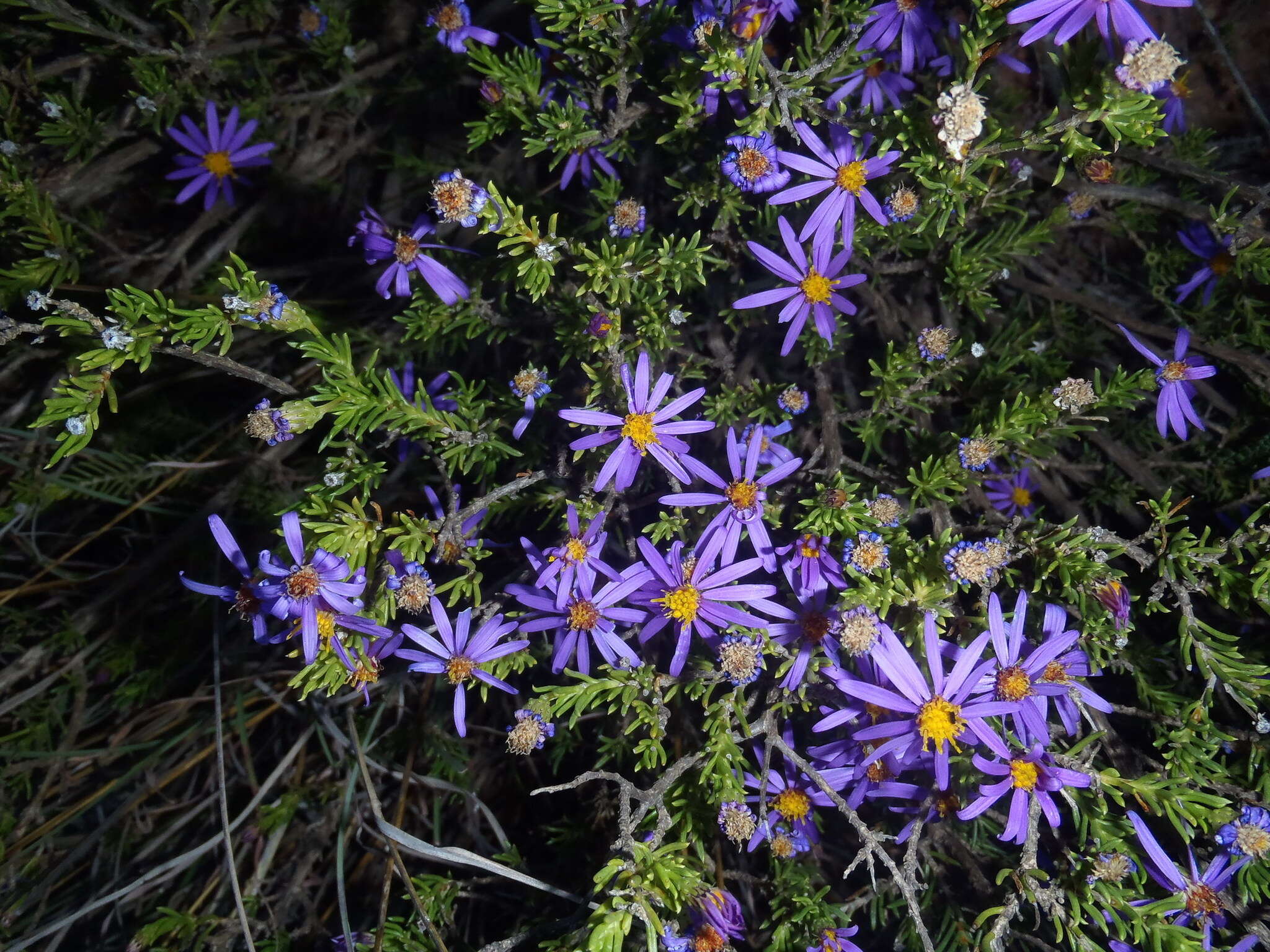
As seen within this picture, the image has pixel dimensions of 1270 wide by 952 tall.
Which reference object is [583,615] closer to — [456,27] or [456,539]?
[456,539]

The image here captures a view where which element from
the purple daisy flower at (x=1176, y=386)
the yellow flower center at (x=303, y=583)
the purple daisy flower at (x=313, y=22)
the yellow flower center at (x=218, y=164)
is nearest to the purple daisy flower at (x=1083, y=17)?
the purple daisy flower at (x=1176, y=386)

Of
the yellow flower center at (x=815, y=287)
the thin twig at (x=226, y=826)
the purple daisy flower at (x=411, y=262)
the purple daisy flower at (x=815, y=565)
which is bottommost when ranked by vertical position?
the thin twig at (x=226, y=826)

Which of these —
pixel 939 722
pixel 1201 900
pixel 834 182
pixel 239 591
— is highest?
pixel 834 182

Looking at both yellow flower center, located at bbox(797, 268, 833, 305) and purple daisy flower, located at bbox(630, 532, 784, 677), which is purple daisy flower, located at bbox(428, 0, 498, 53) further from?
purple daisy flower, located at bbox(630, 532, 784, 677)

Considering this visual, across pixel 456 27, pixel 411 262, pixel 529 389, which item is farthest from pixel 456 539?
pixel 456 27

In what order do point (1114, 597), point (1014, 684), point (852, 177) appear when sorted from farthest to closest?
point (852, 177)
point (1014, 684)
point (1114, 597)

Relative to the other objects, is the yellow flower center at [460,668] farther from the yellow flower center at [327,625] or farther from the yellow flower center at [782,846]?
the yellow flower center at [782,846]

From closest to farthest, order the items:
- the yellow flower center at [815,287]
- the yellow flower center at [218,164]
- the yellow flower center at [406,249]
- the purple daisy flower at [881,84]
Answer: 1. the yellow flower center at [815,287]
2. the yellow flower center at [406,249]
3. the purple daisy flower at [881,84]
4. the yellow flower center at [218,164]

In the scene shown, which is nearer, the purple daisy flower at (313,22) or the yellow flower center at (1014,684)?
the yellow flower center at (1014,684)
